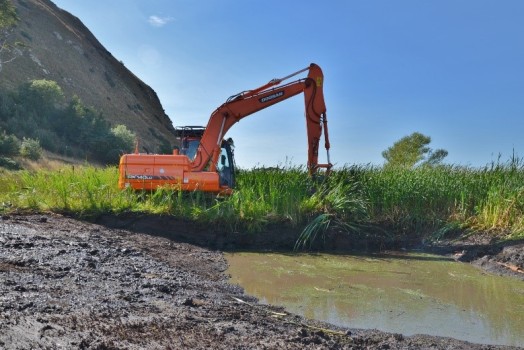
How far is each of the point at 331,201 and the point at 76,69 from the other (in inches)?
1601

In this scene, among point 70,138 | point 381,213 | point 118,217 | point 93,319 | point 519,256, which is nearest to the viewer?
point 93,319

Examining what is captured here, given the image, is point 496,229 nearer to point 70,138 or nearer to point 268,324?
point 268,324

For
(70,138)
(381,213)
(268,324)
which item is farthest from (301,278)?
(70,138)

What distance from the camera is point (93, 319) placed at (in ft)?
13.4

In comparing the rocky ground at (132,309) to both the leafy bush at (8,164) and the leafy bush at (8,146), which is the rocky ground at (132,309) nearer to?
the leafy bush at (8,164)

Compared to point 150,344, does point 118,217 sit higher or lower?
higher

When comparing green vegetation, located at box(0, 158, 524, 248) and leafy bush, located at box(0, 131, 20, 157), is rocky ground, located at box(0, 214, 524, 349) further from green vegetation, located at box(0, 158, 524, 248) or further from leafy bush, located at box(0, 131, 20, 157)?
leafy bush, located at box(0, 131, 20, 157)

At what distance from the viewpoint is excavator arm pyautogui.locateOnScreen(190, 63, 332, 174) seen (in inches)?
501

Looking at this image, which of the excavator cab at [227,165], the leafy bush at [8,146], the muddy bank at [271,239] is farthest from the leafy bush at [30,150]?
the muddy bank at [271,239]

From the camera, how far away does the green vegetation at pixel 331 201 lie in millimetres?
11016

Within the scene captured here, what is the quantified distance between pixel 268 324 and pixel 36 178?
367 inches

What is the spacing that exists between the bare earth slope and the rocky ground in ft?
109

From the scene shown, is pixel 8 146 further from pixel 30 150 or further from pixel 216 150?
pixel 216 150

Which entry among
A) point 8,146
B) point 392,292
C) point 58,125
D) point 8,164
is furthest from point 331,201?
point 58,125
